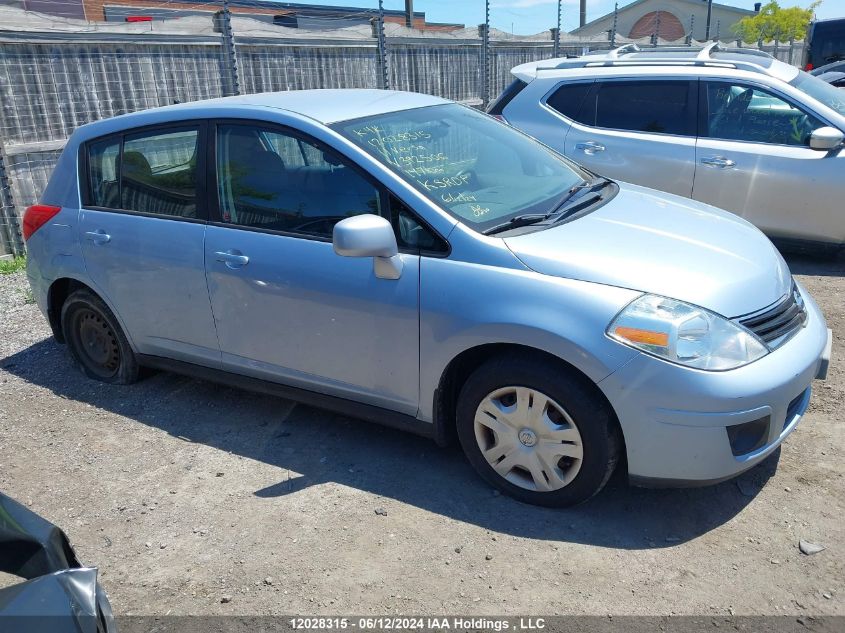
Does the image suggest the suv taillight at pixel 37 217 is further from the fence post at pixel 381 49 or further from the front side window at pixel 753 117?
the fence post at pixel 381 49

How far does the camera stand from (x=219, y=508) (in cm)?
357

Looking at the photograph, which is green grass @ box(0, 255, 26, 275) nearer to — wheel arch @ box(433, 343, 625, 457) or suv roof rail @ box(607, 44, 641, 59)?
wheel arch @ box(433, 343, 625, 457)

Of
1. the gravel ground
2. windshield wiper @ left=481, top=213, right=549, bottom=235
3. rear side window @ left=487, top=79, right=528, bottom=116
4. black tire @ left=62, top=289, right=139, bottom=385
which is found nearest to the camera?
the gravel ground

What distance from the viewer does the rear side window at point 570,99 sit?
716 centimetres

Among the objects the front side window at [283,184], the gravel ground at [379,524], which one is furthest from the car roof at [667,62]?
the front side window at [283,184]

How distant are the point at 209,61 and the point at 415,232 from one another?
6346 mm

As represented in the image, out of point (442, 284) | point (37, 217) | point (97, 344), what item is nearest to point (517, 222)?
point (442, 284)

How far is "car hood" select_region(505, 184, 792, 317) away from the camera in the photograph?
10.2 feet

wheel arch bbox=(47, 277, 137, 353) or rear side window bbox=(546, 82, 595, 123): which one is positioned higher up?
rear side window bbox=(546, 82, 595, 123)

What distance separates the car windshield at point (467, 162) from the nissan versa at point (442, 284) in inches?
0.6

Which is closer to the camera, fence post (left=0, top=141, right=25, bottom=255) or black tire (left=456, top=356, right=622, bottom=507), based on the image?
black tire (left=456, top=356, right=622, bottom=507)

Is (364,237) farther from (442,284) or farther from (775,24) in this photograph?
(775,24)

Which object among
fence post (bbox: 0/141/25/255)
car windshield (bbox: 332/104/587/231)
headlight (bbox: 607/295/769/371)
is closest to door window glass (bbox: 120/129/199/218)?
car windshield (bbox: 332/104/587/231)

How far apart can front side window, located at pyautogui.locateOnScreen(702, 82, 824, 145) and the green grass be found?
21.6 feet
